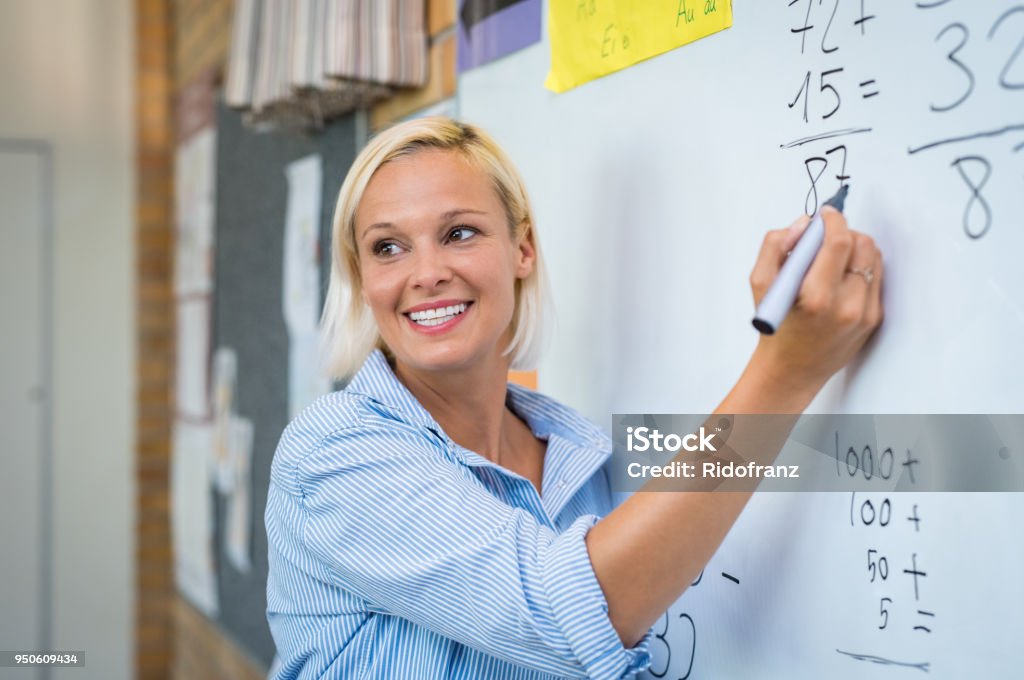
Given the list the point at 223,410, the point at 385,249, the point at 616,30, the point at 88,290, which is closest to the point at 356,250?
the point at 385,249

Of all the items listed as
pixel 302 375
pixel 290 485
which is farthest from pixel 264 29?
pixel 290 485

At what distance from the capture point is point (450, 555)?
85cm

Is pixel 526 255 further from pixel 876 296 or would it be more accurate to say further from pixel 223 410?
pixel 223 410

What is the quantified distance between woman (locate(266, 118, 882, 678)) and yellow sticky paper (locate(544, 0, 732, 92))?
20 cm

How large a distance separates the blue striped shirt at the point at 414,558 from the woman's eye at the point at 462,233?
6.1 inches

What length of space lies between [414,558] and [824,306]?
15.8 inches

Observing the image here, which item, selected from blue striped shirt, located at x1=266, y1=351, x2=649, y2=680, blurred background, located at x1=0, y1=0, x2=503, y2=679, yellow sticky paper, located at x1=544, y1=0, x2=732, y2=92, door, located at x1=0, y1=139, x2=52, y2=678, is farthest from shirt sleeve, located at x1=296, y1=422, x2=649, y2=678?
door, located at x1=0, y1=139, x2=52, y2=678

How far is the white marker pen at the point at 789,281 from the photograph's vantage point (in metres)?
0.74

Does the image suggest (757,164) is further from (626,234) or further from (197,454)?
(197,454)

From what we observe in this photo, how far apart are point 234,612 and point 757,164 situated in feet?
7.49

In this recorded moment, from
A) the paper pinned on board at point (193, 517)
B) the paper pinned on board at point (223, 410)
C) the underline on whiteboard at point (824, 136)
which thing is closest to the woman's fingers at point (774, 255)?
the underline on whiteboard at point (824, 136)

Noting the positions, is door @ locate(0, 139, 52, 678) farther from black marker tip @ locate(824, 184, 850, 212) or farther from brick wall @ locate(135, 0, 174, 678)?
black marker tip @ locate(824, 184, 850, 212)

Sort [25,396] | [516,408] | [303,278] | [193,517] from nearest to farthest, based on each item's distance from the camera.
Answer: [516,408], [303,278], [193,517], [25,396]

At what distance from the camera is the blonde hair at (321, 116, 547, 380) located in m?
1.09
